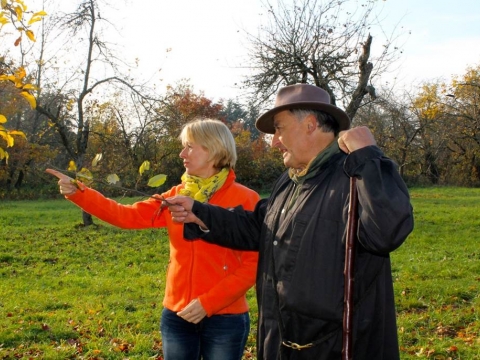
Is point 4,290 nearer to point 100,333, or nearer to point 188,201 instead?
point 100,333

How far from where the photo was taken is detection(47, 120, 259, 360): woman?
3.04 m

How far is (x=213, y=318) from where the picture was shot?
10.1ft

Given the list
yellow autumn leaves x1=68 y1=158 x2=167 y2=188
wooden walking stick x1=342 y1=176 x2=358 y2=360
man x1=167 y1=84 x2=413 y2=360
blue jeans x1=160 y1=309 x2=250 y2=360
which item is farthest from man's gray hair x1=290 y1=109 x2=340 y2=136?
blue jeans x1=160 y1=309 x2=250 y2=360

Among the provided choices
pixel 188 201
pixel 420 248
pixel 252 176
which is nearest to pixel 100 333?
pixel 188 201

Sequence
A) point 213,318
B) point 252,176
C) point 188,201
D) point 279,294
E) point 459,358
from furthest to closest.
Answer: point 252,176, point 459,358, point 213,318, point 188,201, point 279,294

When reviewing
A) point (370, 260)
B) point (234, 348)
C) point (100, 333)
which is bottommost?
point (100, 333)

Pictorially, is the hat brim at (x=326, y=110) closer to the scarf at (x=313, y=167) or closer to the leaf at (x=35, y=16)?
the scarf at (x=313, y=167)

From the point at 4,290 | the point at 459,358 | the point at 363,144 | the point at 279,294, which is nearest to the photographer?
the point at 363,144

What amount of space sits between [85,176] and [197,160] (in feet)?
2.22

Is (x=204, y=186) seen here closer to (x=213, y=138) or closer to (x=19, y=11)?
(x=213, y=138)

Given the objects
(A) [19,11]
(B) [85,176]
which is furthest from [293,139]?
(A) [19,11]

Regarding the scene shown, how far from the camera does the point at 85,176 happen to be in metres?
2.93

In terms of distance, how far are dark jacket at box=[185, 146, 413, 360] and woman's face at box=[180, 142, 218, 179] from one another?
908mm

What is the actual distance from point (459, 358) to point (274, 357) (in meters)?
3.43
